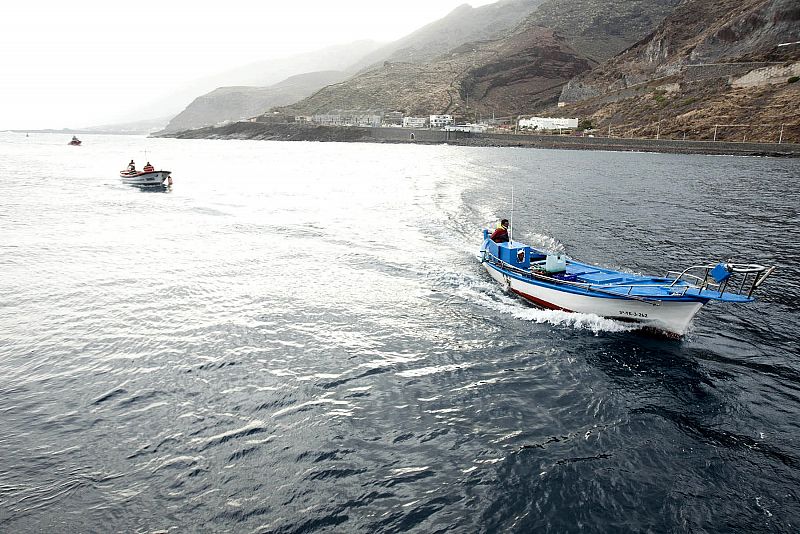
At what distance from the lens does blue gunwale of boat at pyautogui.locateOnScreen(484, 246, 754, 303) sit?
63.0ft

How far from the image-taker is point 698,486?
12461 millimetres

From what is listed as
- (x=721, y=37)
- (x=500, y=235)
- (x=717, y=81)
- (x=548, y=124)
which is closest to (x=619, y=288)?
(x=500, y=235)

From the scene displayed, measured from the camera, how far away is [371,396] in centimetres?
1662

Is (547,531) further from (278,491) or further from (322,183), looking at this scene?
(322,183)

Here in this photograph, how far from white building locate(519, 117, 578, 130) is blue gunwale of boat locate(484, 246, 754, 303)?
162 meters

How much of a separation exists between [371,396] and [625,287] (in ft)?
40.9

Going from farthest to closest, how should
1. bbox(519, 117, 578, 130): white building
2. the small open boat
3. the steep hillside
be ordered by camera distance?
bbox(519, 117, 578, 130): white building < the steep hillside < the small open boat

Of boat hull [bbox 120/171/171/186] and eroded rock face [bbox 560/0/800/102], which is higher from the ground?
eroded rock face [bbox 560/0/800/102]

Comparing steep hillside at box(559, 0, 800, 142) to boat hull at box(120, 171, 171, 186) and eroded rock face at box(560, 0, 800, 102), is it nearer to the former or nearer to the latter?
eroded rock face at box(560, 0, 800, 102)

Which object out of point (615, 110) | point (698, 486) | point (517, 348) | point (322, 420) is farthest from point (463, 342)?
point (615, 110)

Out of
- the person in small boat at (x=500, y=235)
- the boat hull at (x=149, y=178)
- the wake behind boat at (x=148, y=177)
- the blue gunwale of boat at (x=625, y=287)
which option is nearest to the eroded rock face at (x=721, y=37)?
the person in small boat at (x=500, y=235)

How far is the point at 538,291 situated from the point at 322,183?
2408 inches

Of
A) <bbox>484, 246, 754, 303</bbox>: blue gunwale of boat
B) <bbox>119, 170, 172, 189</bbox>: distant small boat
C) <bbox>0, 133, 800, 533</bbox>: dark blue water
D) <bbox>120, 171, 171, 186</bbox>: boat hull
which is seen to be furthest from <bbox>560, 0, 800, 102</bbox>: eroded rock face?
<bbox>120, 171, 171, 186</bbox>: boat hull

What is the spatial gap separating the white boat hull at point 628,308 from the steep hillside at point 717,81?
118 meters
